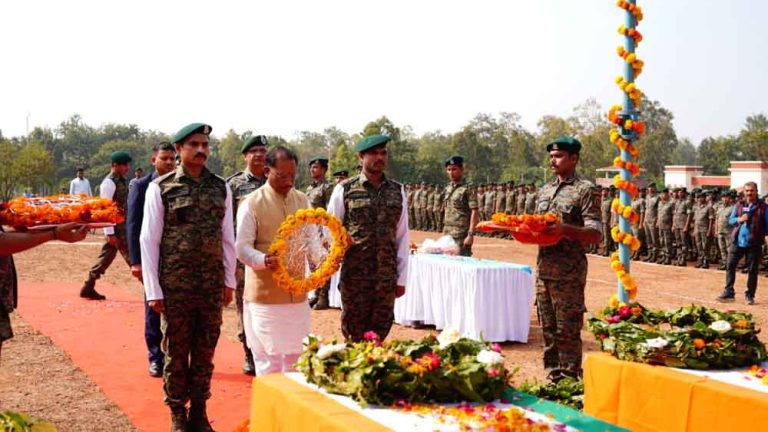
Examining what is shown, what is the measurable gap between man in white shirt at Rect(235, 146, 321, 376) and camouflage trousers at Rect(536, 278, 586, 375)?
1.98 m

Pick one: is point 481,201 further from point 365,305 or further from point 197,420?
point 197,420

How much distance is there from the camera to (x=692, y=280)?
1593 centimetres

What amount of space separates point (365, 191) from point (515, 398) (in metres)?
2.50

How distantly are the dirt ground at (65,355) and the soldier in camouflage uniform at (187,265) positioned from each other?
0.73 metres

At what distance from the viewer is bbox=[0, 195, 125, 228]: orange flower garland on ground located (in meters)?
4.09

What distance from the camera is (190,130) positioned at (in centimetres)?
499

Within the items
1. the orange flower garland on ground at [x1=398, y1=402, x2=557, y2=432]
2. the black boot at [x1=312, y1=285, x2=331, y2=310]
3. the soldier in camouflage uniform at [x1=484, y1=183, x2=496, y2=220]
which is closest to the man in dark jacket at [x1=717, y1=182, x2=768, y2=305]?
the black boot at [x1=312, y1=285, x2=331, y2=310]

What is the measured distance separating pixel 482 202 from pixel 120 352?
22.0 metres

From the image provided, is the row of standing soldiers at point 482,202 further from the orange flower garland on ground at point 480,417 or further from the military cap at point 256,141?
the orange flower garland on ground at point 480,417

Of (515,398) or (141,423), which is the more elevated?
(515,398)

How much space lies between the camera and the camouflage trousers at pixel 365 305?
5.49 metres

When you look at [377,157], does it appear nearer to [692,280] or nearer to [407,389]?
[407,389]

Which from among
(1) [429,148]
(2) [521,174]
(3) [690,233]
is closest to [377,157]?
(3) [690,233]

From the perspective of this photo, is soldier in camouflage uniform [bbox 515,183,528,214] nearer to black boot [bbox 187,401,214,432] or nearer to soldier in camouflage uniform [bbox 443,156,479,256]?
soldier in camouflage uniform [bbox 443,156,479,256]
